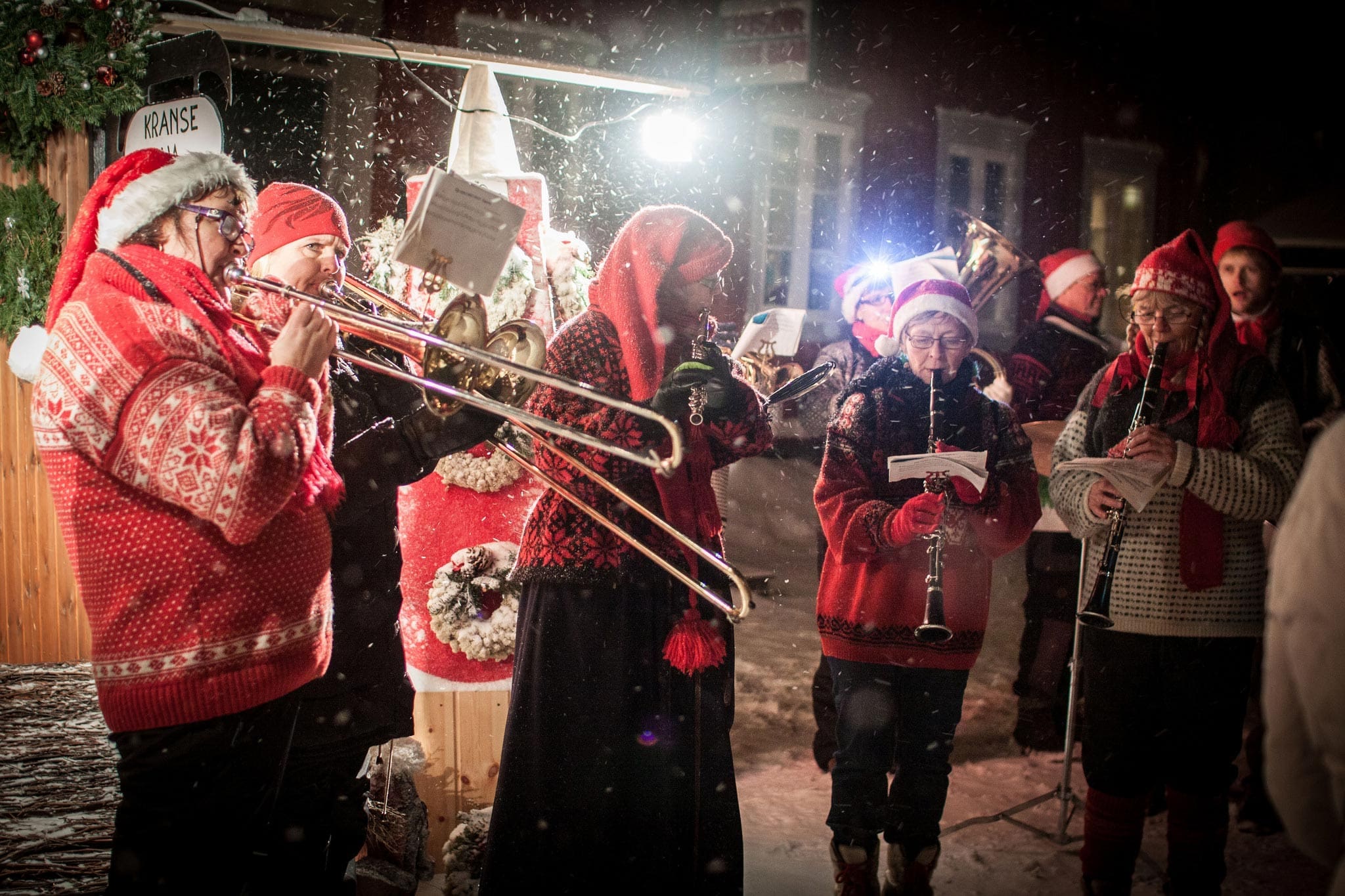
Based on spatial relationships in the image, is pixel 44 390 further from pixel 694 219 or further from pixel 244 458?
pixel 694 219

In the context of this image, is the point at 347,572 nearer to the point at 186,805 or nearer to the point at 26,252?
the point at 186,805

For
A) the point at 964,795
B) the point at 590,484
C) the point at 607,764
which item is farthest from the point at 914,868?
the point at 590,484

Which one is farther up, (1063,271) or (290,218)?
(1063,271)

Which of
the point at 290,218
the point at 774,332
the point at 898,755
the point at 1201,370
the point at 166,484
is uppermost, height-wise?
the point at 290,218

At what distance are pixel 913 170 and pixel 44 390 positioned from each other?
8.91 m

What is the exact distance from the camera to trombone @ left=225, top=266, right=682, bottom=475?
2.18 metres

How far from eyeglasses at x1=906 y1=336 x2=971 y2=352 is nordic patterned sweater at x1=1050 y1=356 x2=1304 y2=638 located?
538 mm

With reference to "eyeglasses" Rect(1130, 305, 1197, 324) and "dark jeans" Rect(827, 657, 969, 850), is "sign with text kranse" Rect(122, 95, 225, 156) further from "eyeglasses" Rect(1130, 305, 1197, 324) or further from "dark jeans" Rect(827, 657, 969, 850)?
"eyeglasses" Rect(1130, 305, 1197, 324)

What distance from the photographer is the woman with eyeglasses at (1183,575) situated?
9.67 feet

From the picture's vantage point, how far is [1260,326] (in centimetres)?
407

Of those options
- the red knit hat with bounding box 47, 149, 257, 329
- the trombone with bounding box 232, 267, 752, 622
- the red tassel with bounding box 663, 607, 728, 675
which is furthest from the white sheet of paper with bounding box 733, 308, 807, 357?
the red knit hat with bounding box 47, 149, 257, 329

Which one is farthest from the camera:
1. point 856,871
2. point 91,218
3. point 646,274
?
point 856,871

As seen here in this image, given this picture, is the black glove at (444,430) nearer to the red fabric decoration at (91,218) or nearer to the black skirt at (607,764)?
the black skirt at (607,764)

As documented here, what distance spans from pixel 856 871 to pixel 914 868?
20cm
